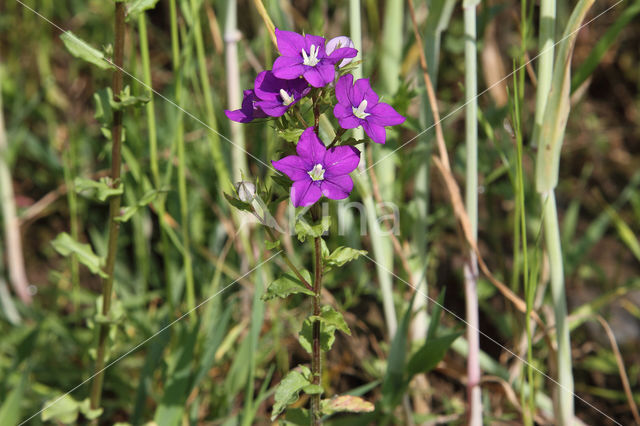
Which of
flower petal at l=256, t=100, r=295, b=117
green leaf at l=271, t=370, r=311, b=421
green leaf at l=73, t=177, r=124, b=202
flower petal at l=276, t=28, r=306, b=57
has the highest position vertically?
flower petal at l=276, t=28, r=306, b=57

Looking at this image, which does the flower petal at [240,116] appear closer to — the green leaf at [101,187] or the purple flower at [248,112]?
the purple flower at [248,112]

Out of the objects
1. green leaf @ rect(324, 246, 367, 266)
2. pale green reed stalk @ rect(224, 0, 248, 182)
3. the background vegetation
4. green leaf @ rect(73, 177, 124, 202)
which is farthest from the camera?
pale green reed stalk @ rect(224, 0, 248, 182)

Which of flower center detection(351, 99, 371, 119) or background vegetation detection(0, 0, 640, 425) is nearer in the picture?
flower center detection(351, 99, 371, 119)

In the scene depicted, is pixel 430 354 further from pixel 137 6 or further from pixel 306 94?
pixel 137 6

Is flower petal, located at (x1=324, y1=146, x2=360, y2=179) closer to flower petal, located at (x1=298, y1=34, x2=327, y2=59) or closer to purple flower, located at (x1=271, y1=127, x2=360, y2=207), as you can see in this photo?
purple flower, located at (x1=271, y1=127, x2=360, y2=207)

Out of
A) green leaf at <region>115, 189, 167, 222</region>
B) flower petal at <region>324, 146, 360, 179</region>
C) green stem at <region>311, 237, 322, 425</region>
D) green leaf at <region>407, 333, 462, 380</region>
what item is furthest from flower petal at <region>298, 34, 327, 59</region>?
green leaf at <region>407, 333, 462, 380</region>

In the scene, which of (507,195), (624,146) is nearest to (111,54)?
(507,195)

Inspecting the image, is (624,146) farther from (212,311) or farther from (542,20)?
(212,311)

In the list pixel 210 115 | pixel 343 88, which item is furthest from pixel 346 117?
pixel 210 115
